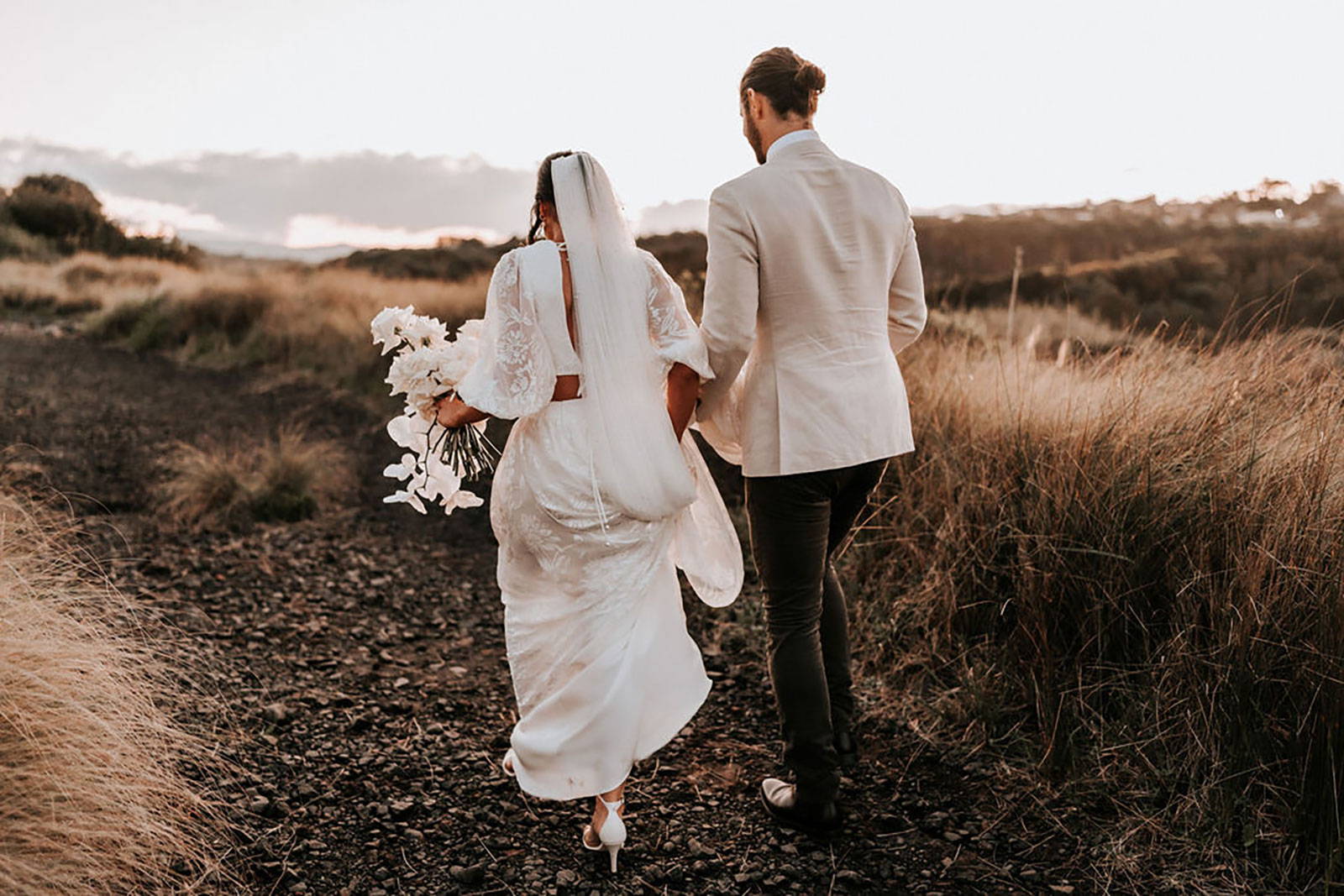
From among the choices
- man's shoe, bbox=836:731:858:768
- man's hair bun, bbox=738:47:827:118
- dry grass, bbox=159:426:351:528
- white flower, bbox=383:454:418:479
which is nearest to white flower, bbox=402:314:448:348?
white flower, bbox=383:454:418:479

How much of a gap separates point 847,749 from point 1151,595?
1178mm

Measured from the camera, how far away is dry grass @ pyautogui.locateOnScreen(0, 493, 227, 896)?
2330 mm

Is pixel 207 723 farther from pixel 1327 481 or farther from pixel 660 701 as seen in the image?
pixel 1327 481

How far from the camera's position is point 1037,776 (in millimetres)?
3137

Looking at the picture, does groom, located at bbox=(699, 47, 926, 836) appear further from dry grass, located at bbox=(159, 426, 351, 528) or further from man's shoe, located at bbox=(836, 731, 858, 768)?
dry grass, located at bbox=(159, 426, 351, 528)

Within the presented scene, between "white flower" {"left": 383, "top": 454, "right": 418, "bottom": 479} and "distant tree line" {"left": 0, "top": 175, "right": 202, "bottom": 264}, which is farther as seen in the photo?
"distant tree line" {"left": 0, "top": 175, "right": 202, "bottom": 264}

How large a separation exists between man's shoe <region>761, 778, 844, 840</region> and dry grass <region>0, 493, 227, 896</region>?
65.2 inches

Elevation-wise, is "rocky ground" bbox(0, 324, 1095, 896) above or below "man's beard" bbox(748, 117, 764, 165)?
below

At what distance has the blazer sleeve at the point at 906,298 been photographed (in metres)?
3.00

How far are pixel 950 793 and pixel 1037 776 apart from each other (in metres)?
0.29

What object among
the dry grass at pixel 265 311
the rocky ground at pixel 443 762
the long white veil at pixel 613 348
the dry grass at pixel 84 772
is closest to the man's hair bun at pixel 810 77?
the long white veil at pixel 613 348

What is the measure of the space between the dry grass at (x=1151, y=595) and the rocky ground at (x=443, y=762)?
0.27 m

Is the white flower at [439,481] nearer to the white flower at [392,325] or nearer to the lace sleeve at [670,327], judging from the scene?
the white flower at [392,325]

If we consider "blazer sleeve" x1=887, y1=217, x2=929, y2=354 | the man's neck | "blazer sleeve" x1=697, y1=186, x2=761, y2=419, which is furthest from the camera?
"blazer sleeve" x1=887, y1=217, x2=929, y2=354
